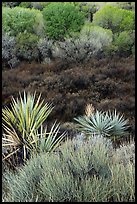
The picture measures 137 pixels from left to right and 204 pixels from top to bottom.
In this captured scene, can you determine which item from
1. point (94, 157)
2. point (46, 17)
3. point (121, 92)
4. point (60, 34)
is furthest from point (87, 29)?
point (94, 157)

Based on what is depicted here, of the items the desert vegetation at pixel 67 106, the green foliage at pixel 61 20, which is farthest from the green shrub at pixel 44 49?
the green foliage at pixel 61 20

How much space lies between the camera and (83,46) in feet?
85.2

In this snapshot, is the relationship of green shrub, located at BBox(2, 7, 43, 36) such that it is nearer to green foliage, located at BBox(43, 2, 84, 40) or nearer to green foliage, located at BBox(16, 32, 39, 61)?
green foliage, located at BBox(43, 2, 84, 40)

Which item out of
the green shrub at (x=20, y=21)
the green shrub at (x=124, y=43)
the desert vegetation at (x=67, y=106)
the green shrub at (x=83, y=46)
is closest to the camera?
the desert vegetation at (x=67, y=106)

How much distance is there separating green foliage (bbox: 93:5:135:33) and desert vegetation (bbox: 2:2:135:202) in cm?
8

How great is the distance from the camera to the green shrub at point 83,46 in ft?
82.8

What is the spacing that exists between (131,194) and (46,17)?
29445 mm

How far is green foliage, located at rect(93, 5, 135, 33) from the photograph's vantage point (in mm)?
31688

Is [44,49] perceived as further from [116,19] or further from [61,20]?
[116,19]

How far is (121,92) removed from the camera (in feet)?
58.0

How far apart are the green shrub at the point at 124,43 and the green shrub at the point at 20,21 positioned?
21.4ft

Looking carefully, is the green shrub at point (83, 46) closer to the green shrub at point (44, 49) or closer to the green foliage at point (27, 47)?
the green shrub at point (44, 49)

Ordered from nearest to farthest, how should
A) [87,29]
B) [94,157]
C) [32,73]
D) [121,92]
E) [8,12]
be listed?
1. [94,157]
2. [121,92]
3. [32,73]
4. [87,29]
5. [8,12]

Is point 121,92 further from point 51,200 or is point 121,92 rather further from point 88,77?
point 51,200
